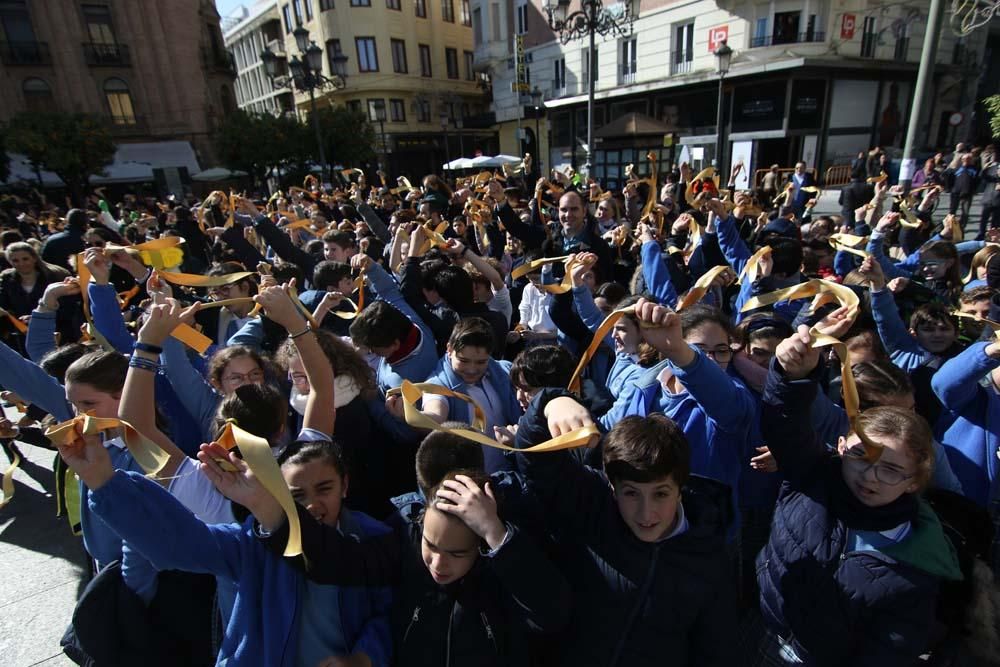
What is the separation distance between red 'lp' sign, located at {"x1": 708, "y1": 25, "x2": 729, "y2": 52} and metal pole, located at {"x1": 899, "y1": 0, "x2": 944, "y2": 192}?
49.7ft

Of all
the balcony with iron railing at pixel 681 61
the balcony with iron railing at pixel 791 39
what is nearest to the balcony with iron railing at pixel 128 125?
the balcony with iron railing at pixel 681 61

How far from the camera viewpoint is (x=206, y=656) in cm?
183

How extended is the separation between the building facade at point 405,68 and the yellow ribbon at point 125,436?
32153mm

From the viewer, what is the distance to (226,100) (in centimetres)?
3152

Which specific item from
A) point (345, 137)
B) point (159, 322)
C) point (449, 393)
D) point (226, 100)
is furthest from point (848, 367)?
point (226, 100)

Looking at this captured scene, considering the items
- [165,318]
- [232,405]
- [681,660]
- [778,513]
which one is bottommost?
[681,660]

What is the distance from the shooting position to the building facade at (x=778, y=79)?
19547 mm

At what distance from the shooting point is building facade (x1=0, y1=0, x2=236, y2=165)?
83.3ft

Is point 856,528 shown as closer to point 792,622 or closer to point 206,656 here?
point 792,622

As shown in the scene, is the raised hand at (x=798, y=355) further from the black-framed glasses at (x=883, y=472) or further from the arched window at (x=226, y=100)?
the arched window at (x=226, y=100)

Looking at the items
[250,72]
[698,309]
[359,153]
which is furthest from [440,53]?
[698,309]

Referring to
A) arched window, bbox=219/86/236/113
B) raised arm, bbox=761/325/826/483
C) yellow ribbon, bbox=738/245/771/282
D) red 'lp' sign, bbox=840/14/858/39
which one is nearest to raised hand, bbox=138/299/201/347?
raised arm, bbox=761/325/826/483

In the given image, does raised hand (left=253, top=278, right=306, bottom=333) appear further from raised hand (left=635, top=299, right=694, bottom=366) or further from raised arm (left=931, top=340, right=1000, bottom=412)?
raised arm (left=931, top=340, right=1000, bottom=412)

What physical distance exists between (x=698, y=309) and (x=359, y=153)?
2538 centimetres
